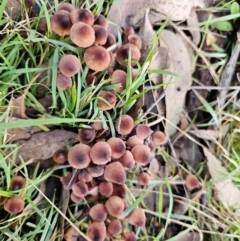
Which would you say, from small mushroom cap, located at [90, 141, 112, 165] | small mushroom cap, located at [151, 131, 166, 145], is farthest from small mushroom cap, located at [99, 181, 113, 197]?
small mushroom cap, located at [151, 131, 166, 145]

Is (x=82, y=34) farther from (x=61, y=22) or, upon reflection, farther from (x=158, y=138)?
(x=158, y=138)

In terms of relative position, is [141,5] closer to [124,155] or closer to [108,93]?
[108,93]

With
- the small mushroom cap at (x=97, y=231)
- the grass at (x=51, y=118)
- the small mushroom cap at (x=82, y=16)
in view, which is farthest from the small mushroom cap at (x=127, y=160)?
Result: the small mushroom cap at (x=82, y=16)

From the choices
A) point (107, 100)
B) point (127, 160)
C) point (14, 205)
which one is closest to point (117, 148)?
point (127, 160)

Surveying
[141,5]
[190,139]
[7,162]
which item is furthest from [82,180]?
[141,5]

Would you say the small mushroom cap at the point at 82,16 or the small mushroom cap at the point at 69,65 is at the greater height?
the small mushroom cap at the point at 82,16

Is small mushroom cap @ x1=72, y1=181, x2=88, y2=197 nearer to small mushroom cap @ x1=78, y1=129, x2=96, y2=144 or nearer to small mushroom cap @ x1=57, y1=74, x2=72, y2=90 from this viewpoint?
small mushroom cap @ x1=78, y1=129, x2=96, y2=144

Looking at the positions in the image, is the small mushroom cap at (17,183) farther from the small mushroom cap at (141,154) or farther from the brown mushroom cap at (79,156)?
the small mushroom cap at (141,154)
